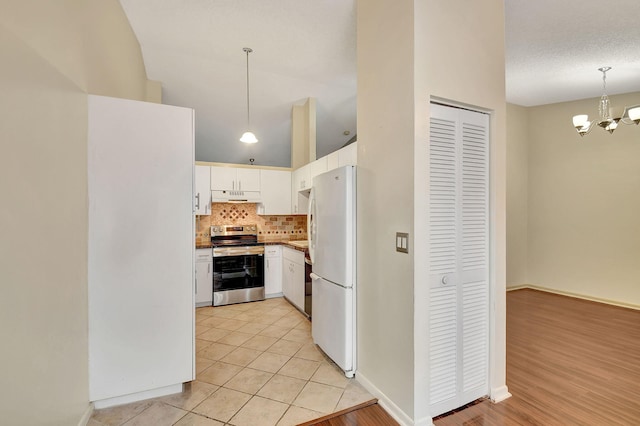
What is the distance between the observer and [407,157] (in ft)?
5.89

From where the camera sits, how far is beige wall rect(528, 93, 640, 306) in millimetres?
4121

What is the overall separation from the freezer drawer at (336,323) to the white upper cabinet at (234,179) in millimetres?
2324

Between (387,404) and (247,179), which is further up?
(247,179)

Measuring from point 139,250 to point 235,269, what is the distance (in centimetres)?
240

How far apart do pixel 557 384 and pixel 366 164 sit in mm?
2288

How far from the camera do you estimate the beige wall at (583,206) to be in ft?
13.5

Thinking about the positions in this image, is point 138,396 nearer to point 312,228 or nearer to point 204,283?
point 312,228

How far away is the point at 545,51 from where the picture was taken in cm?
318

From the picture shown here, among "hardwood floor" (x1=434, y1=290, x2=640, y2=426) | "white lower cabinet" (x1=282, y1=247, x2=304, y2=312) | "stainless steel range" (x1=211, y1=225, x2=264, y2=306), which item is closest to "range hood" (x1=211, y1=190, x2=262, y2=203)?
"stainless steel range" (x1=211, y1=225, x2=264, y2=306)

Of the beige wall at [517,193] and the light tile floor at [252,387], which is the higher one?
the beige wall at [517,193]

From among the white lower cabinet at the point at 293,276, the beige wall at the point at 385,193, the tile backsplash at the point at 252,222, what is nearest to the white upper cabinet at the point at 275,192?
the tile backsplash at the point at 252,222

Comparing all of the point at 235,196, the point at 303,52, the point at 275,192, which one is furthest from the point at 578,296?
the point at 235,196

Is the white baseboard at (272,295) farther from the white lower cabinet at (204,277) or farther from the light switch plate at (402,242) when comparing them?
the light switch plate at (402,242)

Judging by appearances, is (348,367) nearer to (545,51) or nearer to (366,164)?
(366,164)
